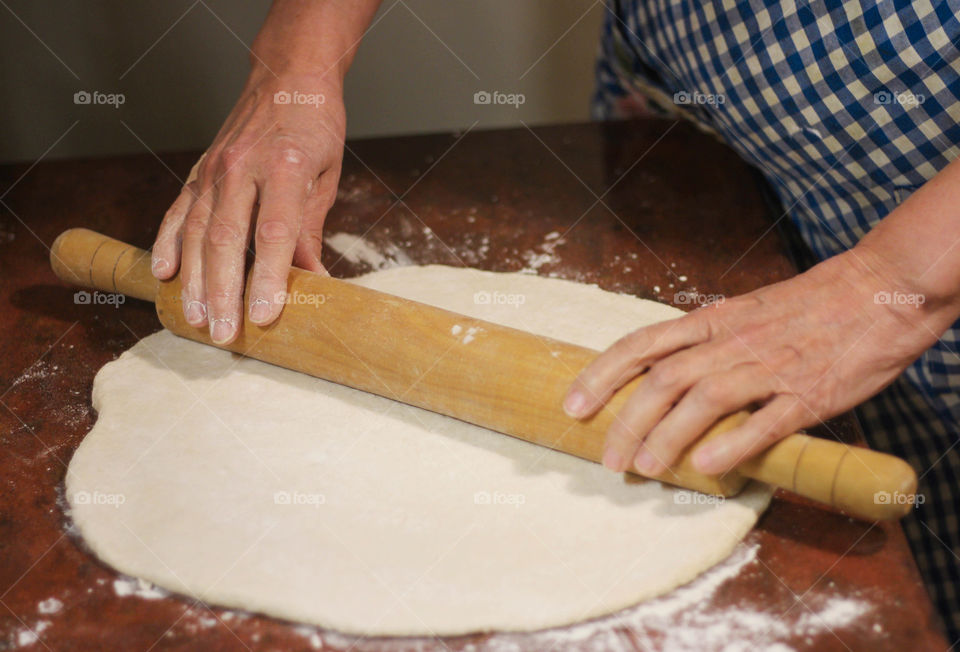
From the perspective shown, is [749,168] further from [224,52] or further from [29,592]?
[224,52]

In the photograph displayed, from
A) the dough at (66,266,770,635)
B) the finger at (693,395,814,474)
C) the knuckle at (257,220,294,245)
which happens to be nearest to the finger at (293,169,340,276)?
the knuckle at (257,220,294,245)

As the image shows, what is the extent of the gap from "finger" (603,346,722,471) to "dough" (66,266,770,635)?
120 mm

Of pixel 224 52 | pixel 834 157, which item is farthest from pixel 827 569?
pixel 224 52

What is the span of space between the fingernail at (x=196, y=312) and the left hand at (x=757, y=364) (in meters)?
0.70

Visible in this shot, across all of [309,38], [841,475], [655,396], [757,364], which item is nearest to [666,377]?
[655,396]

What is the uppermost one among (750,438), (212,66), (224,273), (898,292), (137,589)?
(898,292)

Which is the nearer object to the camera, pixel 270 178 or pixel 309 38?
pixel 270 178

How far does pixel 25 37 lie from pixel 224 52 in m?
0.71

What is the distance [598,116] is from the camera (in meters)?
2.69

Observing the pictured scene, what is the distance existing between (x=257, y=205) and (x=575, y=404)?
0.79 m

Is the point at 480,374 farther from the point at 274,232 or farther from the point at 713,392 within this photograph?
the point at 274,232

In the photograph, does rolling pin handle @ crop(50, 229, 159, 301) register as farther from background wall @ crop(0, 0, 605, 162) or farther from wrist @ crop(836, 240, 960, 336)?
background wall @ crop(0, 0, 605, 162)

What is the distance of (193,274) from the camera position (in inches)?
64.8

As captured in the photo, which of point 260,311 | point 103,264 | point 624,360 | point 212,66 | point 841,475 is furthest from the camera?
point 212,66
